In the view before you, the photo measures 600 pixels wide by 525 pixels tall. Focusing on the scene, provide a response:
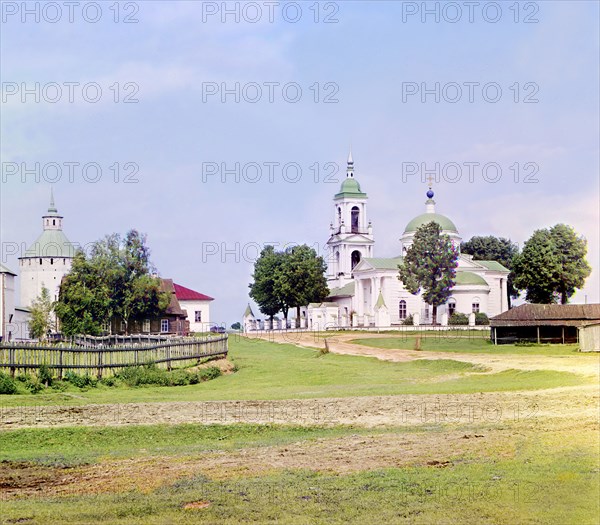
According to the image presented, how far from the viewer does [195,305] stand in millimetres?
115312

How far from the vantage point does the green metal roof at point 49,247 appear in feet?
416

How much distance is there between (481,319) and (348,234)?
104ft

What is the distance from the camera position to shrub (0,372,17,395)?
27.6 metres

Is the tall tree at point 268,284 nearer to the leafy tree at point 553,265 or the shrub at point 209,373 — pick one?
the leafy tree at point 553,265

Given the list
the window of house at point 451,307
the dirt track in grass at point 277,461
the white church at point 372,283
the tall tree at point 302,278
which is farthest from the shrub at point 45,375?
the tall tree at point 302,278

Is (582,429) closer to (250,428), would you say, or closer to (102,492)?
(250,428)

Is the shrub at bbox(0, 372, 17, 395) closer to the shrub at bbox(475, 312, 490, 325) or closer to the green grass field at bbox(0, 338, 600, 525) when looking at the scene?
the green grass field at bbox(0, 338, 600, 525)

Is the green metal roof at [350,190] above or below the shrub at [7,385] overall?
above

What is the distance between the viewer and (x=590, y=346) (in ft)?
173

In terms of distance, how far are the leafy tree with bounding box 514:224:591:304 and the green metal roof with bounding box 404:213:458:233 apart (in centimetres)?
1910

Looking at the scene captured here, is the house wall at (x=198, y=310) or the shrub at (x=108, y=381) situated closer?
the shrub at (x=108, y=381)

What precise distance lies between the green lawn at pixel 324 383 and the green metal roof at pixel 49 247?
87913 mm

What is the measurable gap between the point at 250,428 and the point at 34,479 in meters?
5.90

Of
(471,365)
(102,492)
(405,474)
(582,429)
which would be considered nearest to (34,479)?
(102,492)
